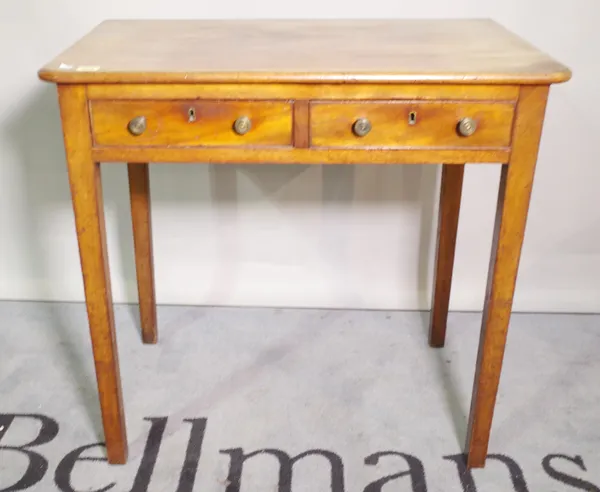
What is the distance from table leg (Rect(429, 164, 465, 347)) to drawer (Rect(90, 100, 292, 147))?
0.59 m

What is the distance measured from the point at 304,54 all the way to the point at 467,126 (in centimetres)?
30

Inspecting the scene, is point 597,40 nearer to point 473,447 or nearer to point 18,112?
point 473,447

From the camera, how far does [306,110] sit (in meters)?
1.09

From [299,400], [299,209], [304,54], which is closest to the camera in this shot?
[304,54]

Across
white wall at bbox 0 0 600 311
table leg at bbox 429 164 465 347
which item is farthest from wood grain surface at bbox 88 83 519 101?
white wall at bbox 0 0 600 311

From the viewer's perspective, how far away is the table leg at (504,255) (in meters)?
1.09

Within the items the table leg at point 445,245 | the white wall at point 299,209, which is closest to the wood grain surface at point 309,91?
the table leg at point 445,245

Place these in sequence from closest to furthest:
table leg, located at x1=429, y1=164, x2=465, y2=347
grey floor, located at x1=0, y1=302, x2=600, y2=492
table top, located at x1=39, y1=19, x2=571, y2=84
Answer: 1. table top, located at x1=39, y1=19, x2=571, y2=84
2. grey floor, located at x1=0, y1=302, x2=600, y2=492
3. table leg, located at x1=429, y1=164, x2=465, y2=347

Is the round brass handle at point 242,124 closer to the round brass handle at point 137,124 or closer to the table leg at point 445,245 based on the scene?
the round brass handle at point 137,124

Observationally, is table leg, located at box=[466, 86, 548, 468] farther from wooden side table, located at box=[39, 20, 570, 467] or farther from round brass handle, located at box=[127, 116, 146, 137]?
round brass handle, located at box=[127, 116, 146, 137]

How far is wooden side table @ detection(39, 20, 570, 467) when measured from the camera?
41.9 inches

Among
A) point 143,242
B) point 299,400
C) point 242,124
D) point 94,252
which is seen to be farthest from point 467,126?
point 143,242

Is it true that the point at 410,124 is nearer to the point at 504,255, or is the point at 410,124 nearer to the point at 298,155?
the point at 298,155

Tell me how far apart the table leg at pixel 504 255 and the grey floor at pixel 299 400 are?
136 millimetres
